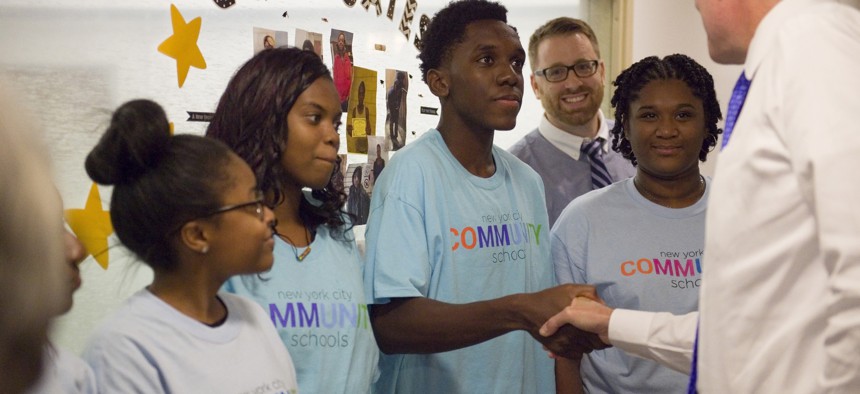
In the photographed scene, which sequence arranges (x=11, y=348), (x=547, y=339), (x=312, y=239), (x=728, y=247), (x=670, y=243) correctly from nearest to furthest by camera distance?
(x=11, y=348), (x=728, y=247), (x=312, y=239), (x=547, y=339), (x=670, y=243)

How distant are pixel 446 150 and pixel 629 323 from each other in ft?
1.78

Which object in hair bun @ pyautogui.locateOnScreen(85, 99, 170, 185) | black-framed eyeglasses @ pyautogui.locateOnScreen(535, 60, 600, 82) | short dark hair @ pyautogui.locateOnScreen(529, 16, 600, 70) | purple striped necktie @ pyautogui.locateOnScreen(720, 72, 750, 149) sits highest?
short dark hair @ pyautogui.locateOnScreen(529, 16, 600, 70)

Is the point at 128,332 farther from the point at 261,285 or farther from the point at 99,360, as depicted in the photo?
the point at 261,285

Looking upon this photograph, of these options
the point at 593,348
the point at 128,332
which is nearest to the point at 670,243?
the point at 593,348

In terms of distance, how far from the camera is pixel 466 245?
185 cm

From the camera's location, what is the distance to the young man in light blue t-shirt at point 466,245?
1761mm

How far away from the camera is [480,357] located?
1.88 meters

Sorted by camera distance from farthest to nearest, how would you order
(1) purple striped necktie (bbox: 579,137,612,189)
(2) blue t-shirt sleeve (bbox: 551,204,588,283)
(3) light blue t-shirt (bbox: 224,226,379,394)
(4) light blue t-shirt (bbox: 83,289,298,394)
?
1. (1) purple striped necktie (bbox: 579,137,612,189)
2. (2) blue t-shirt sleeve (bbox: 551,204,588,283)
3. (3) light blue t-shirt (bbox: 224,226,379,394)
4. (4) light blue t-shirt (bbox: 83,289,298,394)

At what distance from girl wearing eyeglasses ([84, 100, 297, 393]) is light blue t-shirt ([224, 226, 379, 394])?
0.38 ft

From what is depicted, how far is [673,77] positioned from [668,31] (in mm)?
1939

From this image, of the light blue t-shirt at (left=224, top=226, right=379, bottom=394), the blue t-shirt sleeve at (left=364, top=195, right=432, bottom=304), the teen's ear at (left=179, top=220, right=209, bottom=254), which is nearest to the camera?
the teen's ear at (left=179, top=220, right=209, bottom=254)

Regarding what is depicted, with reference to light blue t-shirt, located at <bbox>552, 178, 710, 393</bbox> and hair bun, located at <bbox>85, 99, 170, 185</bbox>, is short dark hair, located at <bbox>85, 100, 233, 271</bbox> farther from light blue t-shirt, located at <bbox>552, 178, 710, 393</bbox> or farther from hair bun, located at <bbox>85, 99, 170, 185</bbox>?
light blue t-shirt, located at <bbox>552, 178, 710, 393</bbox>

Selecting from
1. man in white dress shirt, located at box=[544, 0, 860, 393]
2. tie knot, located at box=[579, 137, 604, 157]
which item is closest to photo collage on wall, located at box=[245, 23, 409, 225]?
tie knot, located at box=[579, 137, 604, 157]

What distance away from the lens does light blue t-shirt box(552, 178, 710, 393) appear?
202 cm
